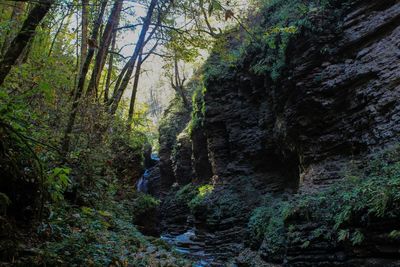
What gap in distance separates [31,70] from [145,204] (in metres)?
8.96

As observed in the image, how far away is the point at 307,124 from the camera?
10.5 m

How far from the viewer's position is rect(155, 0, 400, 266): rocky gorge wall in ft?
27.0

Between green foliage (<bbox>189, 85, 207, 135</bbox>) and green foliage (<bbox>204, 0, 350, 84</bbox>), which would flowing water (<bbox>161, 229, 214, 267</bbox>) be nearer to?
green foliage (<bbox>189, 85, 207, 135</bbox>)

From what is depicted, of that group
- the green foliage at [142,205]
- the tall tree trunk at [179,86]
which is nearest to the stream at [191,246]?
the green foliage at [142,205]

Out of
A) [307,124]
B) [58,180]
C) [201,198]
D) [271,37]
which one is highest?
[271,37]

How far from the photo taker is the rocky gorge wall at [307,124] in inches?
324

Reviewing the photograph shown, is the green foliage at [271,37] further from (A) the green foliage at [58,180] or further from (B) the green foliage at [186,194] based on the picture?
(B) the green foliage at [186,194]

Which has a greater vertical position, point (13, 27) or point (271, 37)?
point (271, 37)

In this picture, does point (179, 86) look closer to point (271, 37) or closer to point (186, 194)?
point (186, 194)

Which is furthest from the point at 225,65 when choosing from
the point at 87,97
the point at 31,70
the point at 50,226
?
the point at 50,226

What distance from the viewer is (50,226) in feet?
14.6

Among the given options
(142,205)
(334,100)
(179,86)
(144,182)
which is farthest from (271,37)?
(144,182)

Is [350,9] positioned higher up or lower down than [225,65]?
lower down

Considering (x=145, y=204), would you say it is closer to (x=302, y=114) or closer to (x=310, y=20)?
(x=302, y=114)
